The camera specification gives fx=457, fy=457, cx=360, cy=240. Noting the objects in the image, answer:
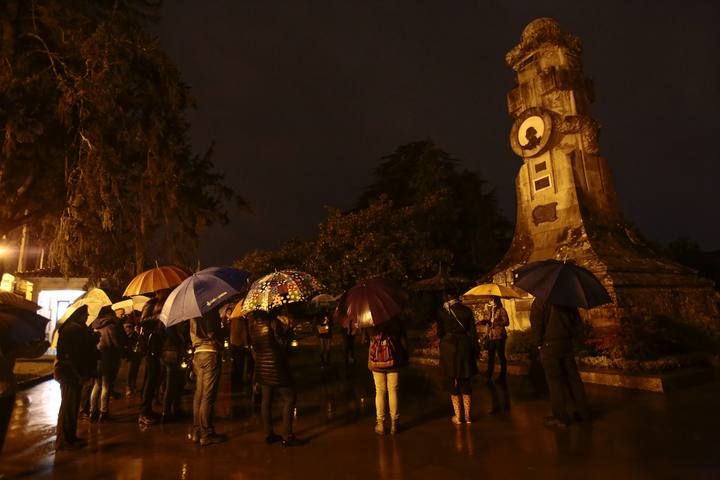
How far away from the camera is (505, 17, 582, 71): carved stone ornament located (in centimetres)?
1570

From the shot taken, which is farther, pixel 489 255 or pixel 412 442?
pixel 489 255

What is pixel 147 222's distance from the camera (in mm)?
12977

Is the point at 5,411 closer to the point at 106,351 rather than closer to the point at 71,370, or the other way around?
the point at 71,370

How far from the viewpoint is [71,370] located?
18.8 feet

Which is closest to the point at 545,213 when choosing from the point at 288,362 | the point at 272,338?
the point at 288,362

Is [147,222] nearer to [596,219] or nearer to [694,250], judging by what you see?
[596,219]

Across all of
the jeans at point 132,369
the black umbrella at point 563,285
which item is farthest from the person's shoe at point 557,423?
the jeans at point 132,369

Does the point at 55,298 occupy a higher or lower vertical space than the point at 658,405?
higher

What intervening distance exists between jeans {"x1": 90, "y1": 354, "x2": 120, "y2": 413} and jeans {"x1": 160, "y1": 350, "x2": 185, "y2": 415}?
85 cm

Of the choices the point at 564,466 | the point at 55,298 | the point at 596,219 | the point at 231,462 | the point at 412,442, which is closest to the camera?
the point at 564,466

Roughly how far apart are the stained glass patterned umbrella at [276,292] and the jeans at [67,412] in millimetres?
2372

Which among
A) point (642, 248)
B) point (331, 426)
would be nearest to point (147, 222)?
point (331, 426)

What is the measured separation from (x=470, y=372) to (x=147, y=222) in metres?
10.5

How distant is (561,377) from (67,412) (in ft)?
20.6
